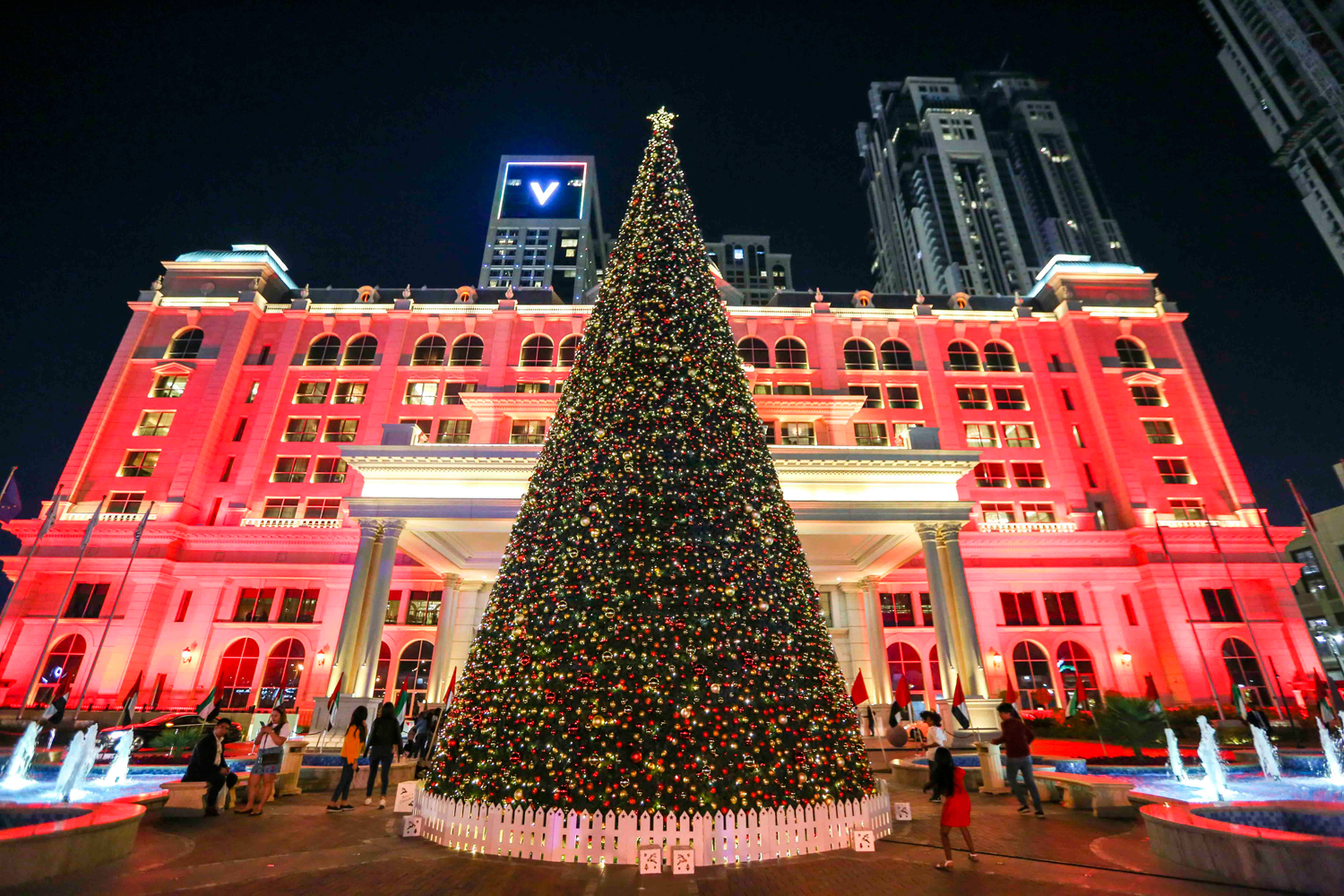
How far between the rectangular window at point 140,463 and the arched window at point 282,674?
11255 mm

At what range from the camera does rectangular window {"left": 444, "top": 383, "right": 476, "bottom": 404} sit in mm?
32875

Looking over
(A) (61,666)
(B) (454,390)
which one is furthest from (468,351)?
(A) (61,666)

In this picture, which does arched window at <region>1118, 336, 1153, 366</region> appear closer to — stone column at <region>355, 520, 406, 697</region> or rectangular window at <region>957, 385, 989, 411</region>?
rectangular window at <region>957, 385, 989, 411</region>

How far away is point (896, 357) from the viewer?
34.3 meters

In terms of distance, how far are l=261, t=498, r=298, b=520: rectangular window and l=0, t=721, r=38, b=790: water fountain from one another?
18.9m

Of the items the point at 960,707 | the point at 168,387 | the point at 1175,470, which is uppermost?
the point at 168,387

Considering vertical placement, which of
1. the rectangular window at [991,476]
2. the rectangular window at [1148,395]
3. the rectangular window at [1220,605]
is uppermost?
the rectangular window at [1148,395]

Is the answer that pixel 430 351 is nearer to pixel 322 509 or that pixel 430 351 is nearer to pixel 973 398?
pixel 322 509

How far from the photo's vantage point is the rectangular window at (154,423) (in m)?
31.2

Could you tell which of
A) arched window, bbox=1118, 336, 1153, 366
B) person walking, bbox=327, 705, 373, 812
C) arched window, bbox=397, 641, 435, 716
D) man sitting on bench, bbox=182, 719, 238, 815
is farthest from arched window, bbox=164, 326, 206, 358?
arched window, bbox=1118, 336, 1153, 366

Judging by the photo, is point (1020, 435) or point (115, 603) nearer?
point (115, 603)

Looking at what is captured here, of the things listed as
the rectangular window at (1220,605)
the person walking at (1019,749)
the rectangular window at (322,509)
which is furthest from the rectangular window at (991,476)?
the rectangular window at (322,509)

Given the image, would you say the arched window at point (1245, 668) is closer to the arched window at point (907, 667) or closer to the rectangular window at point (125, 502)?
the arched window at point (907, 667)

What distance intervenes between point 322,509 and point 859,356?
2893 cm
